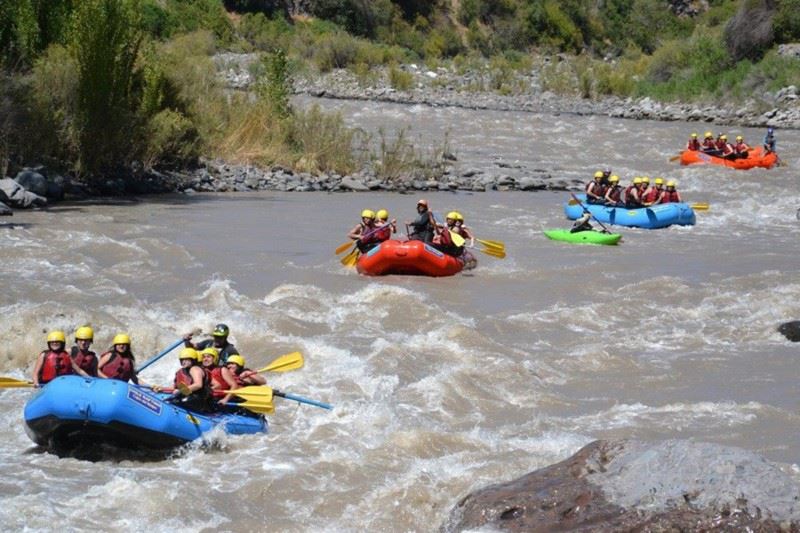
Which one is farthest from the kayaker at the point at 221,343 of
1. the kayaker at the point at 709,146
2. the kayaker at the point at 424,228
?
the kayaker at the point at 709,146

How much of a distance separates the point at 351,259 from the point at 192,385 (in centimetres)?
680

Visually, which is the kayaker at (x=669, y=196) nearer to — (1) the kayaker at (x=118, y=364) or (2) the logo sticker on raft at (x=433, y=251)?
(2) the logo sticker on raft at (x=433, y=251)

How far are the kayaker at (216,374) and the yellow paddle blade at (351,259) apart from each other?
6.17 m

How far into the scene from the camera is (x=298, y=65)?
46250 mm

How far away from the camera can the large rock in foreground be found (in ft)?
18.8

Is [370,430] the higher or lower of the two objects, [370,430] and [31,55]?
the lower

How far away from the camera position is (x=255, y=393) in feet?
30.8

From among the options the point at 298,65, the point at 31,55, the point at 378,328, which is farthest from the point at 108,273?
the point at 298,65

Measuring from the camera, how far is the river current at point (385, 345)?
26.5ft

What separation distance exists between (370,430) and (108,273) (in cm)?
623

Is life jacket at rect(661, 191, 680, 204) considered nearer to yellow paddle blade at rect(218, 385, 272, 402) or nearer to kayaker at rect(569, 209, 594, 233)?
kayaker at rect(569, 209, 594, 233)

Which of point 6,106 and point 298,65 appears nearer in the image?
point 6,106

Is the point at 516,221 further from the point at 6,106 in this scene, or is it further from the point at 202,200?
the point at 6,106

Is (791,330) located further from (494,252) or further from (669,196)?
(669,196)
